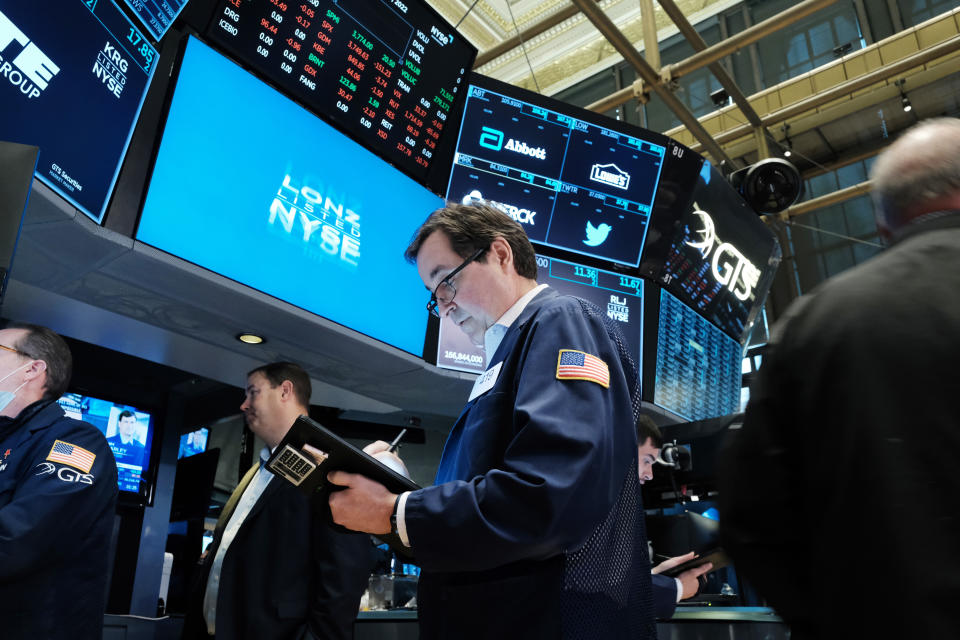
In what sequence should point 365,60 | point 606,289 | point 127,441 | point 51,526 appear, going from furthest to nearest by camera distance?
point 606,289 < point 127,441 < point 365,60 < point 51,526

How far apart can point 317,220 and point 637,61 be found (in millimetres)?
3093

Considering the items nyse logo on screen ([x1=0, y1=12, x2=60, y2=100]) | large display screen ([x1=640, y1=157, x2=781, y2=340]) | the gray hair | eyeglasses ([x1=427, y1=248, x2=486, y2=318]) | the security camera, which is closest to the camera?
the gray hair

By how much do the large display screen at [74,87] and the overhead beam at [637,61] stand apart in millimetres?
3157

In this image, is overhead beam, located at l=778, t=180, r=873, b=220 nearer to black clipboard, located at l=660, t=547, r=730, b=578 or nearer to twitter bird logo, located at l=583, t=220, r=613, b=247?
twitter bird logo, located at l=583, t=220, r=613, b=247

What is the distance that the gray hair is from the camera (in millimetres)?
1016

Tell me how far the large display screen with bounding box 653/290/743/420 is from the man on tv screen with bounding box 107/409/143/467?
11.1 feet

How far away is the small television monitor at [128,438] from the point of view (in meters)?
4.69

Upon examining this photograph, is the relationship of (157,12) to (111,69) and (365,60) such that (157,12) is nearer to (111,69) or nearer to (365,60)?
(111,69)

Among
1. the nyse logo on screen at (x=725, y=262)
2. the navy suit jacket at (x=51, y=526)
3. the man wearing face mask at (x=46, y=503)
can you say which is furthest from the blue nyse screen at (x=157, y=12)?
the nyse logo on screen at (x=725, y=262)

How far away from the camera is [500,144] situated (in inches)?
185

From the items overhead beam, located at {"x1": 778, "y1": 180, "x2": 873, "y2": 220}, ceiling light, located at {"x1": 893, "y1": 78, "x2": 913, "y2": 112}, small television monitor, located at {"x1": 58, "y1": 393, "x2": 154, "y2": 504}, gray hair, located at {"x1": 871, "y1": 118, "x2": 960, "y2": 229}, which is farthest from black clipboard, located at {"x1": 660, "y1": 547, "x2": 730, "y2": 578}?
ceiling light, located at {"x1": 893, "y1": 78, "x2": 913, "y2": 112}

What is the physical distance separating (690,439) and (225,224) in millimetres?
2525

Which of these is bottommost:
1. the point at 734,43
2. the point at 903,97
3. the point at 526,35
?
the point at 734,43

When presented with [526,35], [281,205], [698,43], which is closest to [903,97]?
[698,43]
